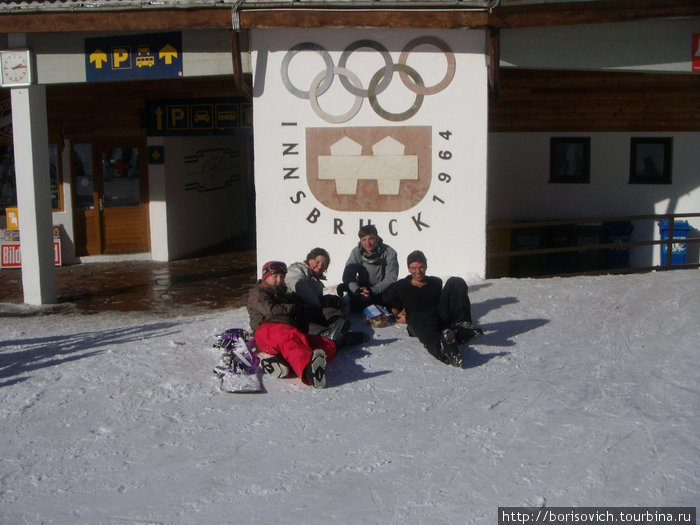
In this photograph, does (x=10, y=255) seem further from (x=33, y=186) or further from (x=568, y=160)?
(x=568, y=160)

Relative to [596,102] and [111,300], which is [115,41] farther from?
[596,102]

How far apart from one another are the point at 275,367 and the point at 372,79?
14.4ft

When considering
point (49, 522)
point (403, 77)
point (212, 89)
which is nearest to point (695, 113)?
point (403, 77)

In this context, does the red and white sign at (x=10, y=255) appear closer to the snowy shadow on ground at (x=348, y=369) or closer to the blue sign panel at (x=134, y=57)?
the blue sign panel at (x=134, y=57)

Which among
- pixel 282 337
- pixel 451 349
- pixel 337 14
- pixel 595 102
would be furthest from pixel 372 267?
pixel 595 102

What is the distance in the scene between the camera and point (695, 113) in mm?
13336

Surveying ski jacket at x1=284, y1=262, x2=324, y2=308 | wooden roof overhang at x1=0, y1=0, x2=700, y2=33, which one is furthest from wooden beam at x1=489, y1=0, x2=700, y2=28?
ski jacket at x1=284, y1=262, x2=324, y2=308

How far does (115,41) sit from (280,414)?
6092 millimetres

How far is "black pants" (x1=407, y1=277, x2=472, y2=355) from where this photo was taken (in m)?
7.44

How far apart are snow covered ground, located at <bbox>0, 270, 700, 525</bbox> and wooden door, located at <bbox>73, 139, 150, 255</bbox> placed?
5741 mm

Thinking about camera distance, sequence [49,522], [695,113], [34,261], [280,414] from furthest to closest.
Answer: [695,113] → [34,261] → [280,414] → [49,522]

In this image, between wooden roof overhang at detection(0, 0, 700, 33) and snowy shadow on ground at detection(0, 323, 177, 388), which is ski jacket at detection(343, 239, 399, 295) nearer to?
snowy shadow on ground at detection(0, 323, 177, 388)

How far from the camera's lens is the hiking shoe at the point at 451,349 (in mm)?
7230

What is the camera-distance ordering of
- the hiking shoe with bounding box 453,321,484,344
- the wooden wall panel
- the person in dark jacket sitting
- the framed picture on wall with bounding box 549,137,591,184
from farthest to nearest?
the framed picture on wall with bounding box 549,137,591,184
the wooden wall panel
the person in dark jacket sitting
the hiking shoe with bounding box 453,321,484,344
